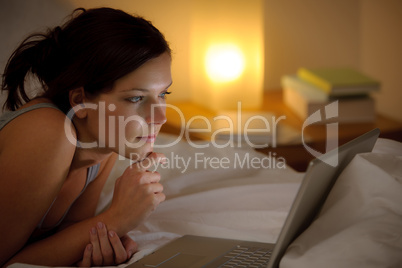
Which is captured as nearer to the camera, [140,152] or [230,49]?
[140,152]

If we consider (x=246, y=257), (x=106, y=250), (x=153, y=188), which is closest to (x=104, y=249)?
(x=106, y=250)

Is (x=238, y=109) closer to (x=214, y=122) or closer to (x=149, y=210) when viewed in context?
(x=214, y=122)

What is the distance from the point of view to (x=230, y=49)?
1.87 meters

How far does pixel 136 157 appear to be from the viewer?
109 centimetres

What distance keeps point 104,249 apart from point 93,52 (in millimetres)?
349

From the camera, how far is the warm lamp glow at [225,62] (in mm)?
1863

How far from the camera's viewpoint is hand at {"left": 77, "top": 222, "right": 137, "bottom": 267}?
899 mm

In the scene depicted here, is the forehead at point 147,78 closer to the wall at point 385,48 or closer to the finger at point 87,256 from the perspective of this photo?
the finger at point 87,256

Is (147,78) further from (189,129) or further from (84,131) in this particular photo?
(189,129)

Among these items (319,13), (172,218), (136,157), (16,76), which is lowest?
(172,218)

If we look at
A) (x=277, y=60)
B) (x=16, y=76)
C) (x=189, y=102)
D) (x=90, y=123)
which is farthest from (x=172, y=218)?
(x=277, y=60)

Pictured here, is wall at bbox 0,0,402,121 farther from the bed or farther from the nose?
the nose

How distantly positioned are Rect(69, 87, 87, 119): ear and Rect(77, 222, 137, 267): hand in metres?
0.22

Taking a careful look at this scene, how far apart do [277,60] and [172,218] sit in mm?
1399
